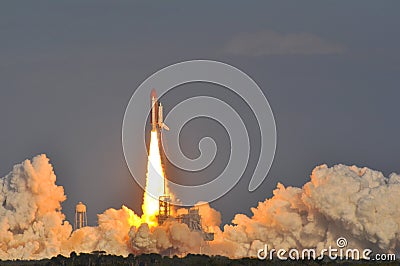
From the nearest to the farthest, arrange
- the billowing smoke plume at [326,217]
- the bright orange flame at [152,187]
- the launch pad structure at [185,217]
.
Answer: the billowing smoke plume at [326,217] < the launch pad structure at [185,217] < the bright orange flame at [152,187]

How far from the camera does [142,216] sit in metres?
154

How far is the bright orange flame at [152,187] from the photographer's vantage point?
15062 cm

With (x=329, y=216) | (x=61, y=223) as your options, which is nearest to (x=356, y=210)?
(x=329, y=216)

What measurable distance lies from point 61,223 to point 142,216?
7342 millimetres

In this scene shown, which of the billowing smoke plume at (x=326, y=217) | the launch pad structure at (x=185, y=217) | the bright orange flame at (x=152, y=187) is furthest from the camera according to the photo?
the bright orange flame at (x=152, y=187)

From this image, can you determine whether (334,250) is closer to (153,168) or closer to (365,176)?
(365,176)
